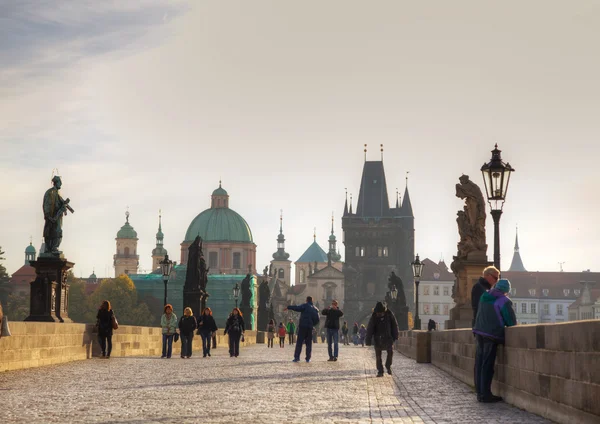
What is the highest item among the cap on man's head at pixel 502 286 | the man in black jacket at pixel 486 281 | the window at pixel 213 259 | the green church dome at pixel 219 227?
the green church dome at pixel 219 227

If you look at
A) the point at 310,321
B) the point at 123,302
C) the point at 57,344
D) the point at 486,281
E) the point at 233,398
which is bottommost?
the point at 233,398

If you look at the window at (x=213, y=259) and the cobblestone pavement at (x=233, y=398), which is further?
the window at (x=213, y=259)

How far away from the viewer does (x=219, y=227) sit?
588 feet

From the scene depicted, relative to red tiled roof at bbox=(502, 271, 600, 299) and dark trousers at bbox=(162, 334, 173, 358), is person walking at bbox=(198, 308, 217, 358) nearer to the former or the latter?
dark trousers at bbox=(162, 334, 173, 358)

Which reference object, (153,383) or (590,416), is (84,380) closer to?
(153,383)

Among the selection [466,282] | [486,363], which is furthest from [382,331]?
[486,363]

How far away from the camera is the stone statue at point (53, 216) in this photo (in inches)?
946

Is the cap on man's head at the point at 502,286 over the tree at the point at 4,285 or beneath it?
beneath

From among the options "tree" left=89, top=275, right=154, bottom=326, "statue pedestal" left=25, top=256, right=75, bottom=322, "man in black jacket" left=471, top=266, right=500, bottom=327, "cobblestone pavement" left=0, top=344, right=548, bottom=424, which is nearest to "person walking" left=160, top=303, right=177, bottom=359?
"statue pedestal" left=25, top=256, right=75, bottom=322

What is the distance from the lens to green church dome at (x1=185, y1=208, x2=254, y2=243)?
178250 millimetres

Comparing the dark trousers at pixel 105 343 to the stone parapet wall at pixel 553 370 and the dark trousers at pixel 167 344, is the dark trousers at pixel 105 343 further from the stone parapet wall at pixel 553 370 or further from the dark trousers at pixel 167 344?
the stone parapet wall at pixel 553 370

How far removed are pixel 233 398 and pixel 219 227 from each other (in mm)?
166305

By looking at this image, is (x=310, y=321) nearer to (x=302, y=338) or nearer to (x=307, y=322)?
(x=307, y=322)

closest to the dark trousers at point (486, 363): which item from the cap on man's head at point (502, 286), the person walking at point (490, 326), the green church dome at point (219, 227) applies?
the person walking at point (490, 326)
